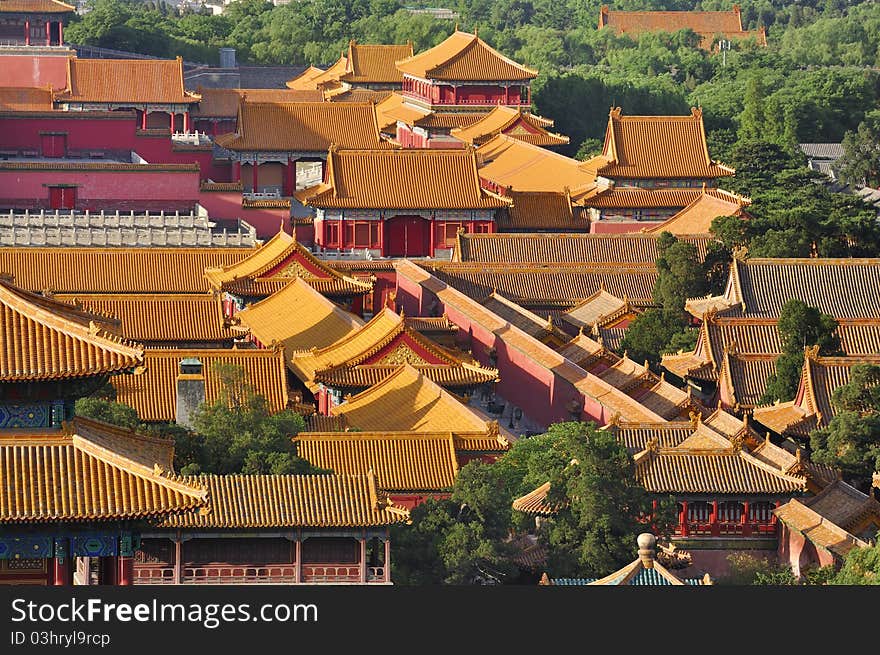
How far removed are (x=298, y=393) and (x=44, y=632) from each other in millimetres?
24032

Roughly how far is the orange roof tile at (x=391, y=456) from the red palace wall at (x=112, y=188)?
105ft

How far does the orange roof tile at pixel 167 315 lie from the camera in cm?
4597

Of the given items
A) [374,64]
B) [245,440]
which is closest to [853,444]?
[245,440]

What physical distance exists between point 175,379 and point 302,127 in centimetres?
3496

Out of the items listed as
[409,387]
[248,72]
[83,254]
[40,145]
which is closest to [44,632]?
[409,387]

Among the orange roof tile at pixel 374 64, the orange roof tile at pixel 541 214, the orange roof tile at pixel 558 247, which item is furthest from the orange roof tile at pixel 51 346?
the orange roof tile at pixel 374 64

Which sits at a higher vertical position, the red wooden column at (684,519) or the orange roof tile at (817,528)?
the orange roof tile at (817,528)

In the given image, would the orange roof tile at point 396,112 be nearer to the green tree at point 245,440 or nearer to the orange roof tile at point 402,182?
the orange roof tile at point 402,182

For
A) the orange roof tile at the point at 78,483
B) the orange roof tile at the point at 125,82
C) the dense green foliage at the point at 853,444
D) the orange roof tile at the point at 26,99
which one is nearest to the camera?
the orange roof tile at the point at 78,483

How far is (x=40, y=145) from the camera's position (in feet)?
241

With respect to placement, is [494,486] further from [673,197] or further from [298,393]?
[673,197]

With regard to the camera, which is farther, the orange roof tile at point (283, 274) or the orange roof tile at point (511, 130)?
the orange roof tile at point (511, 130)

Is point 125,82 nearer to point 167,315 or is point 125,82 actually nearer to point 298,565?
point 167,315

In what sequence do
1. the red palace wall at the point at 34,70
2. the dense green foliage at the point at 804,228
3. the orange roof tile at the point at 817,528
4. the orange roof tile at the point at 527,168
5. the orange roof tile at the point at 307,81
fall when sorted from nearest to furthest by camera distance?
the orange roof tile at the point at 817,528, the dense green foliage at the point at 804,228, the orange roof tile at the point at 527,168, the red palace wall at the point at 34,70, the orange roof tile at the point at 307,81
